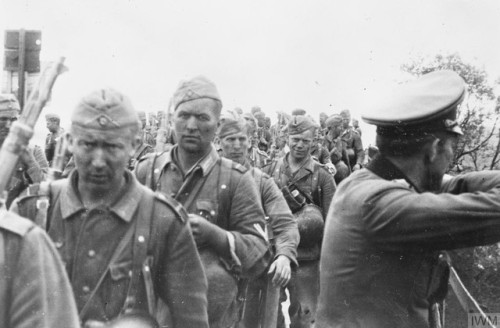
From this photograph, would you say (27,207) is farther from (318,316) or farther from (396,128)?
(396,128)

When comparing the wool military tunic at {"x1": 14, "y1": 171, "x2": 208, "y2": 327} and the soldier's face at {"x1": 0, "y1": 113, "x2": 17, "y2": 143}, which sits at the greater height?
the wool military tunic at {"x1": 14, "y1": 171, "x2": 208, "y2": 327}

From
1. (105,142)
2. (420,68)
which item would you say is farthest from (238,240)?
(420,68)

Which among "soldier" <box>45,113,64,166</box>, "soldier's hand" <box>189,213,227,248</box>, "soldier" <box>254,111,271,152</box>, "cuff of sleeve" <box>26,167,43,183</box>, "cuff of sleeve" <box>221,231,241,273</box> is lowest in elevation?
"soldier" <box>254,111,271,152</box>

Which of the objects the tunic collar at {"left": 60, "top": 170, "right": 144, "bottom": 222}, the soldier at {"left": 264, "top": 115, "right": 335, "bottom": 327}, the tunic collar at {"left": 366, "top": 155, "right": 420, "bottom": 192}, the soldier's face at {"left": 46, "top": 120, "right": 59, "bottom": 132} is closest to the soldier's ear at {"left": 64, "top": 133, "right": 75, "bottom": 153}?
the tunic collar at {"left": 60, "top": 170, "right": 144, "bottom": 222}

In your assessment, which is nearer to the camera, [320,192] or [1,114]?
[1,114]

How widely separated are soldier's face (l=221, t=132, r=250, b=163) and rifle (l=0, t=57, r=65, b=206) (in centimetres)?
409

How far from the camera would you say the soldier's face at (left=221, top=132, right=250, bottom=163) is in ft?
25.5

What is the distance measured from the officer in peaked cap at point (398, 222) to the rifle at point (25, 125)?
124cm

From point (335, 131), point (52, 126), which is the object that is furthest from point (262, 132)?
point (52, 126)

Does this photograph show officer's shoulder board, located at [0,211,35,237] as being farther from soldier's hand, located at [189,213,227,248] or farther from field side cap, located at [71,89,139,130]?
soldier's hand, located at [189,213,227,248]

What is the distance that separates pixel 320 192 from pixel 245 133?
70.8 inches

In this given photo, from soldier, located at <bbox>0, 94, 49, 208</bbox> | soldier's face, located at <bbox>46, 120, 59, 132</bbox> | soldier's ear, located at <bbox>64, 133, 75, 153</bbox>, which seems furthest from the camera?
soldier's face, located at <bbox>46, 120, 59, 132</bbox>

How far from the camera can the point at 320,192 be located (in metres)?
9.45

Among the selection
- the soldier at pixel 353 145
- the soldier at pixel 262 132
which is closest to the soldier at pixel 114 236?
the soldier at pixel 353 145
